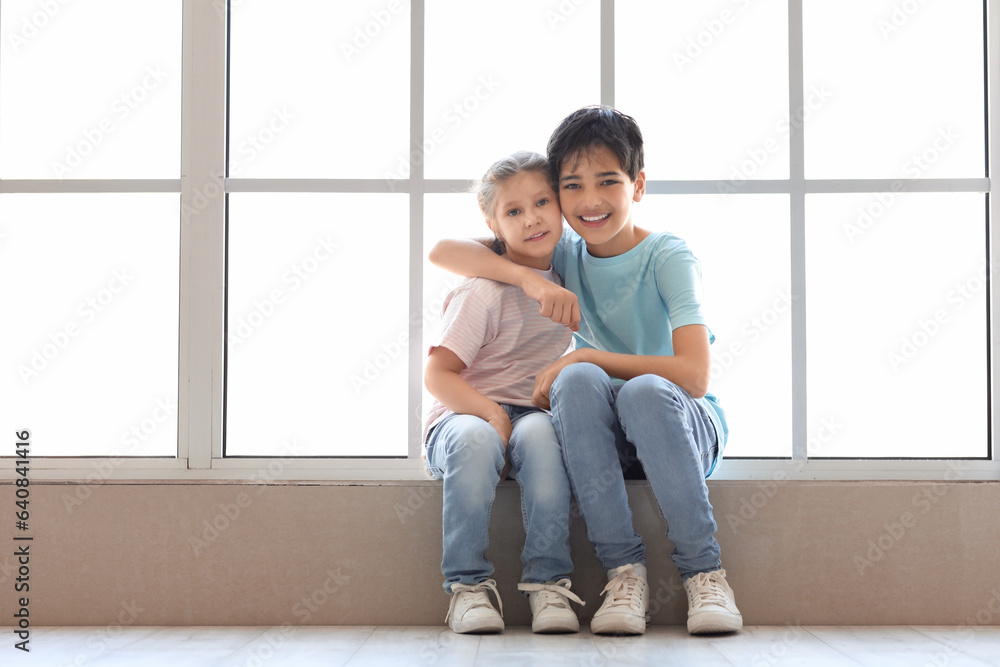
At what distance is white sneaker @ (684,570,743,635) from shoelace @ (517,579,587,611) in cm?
17

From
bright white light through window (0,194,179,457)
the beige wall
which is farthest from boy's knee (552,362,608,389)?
bright white light through window (0,194,179,457)

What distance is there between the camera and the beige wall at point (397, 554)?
138 cm

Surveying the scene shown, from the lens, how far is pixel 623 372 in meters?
1.36

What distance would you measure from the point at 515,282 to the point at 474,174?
33 centimetres

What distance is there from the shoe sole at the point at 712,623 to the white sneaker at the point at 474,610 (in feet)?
0.96

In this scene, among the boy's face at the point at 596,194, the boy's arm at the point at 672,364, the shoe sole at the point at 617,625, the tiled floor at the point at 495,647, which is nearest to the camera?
the tiled floor at the point at 495,647

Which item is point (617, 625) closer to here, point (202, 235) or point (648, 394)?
point (648, 394)

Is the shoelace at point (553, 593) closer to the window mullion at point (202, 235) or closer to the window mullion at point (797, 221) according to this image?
the window mullion at point (797, 221)

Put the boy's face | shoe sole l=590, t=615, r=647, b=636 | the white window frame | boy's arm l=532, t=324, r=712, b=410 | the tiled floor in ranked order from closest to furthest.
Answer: the tiled floor → shoe sole l=590, t=615, r=647, b=636 → boy's arm l=532, t=324, r=712, b=410 → the boy's face → the white window frame

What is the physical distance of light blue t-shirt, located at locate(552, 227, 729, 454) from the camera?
1422mm

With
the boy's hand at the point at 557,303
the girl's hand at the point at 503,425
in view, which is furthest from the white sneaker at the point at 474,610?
the boy's hand at the point at 557,303

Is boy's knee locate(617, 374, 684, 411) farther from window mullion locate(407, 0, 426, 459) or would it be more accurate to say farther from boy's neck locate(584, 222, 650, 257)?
window mullion locate(407, 0, 426, 459)

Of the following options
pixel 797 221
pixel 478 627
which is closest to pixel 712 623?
pixel 478 627

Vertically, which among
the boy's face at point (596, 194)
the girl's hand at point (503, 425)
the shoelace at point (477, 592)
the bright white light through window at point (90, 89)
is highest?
the bright white light through window at point (90, 89)
